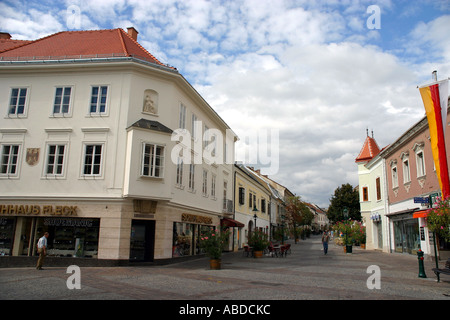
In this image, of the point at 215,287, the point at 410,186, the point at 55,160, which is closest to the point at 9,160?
the point at 55,160

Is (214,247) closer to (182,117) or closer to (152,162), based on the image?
(152,162)

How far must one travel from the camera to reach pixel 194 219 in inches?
863

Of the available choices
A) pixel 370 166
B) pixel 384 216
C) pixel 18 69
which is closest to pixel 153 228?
pixel 18 69

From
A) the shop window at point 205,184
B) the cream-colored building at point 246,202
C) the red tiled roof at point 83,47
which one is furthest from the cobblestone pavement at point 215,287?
the cream-colored building at point 246,202

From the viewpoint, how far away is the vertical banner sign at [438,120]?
527 inches

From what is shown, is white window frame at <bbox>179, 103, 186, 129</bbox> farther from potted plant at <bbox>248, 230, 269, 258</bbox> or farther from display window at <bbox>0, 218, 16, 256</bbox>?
display window at <bbox>0, 218, 16, 256</bbox>

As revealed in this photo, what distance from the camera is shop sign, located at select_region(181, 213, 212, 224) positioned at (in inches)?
801

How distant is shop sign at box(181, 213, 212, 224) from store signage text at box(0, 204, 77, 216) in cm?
599

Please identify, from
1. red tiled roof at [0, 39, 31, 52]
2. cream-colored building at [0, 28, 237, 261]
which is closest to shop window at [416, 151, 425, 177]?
cream-colored building at [0, 28, 237, 261]

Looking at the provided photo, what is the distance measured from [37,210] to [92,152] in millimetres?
3813

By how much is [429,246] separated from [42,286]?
20969 mm

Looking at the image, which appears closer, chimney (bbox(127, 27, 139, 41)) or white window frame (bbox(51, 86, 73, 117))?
white window frame (bbox(51, 86, 73, 117))

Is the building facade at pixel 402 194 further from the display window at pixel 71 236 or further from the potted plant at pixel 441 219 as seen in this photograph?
the display window at pixel 71 236
